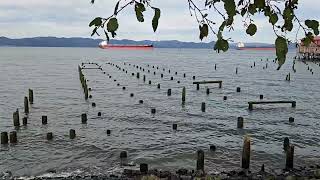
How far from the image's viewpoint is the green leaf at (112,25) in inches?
130

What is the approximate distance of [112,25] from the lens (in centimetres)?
330

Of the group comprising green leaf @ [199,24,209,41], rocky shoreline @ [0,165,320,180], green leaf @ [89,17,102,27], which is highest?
green leaf @ [89,17,102,27]

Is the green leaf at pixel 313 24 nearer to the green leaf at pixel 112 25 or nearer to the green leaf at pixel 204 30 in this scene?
the green leaf at pixel 204 30

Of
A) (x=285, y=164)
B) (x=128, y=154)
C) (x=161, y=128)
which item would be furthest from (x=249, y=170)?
(x=161, y=128)

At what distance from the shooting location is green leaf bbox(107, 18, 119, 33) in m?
3.30

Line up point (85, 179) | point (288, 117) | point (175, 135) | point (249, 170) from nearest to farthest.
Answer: point (85, 179)
point (249, 170)
point (175, 135)
point (288, 117)

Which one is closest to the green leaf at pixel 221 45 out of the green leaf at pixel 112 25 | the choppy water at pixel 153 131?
the green leaf at pixel 112 25

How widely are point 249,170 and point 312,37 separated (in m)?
17.8

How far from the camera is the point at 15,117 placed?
3078 cm

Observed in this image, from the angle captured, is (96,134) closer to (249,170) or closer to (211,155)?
(211,155)

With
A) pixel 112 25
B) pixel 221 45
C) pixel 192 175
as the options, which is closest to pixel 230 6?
pixel 221 45

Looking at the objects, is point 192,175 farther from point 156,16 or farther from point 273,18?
point 156,16

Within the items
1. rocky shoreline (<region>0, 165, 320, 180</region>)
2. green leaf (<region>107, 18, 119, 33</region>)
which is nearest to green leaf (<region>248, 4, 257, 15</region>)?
green leaf (<region>107, 18, 119, 33</region>)

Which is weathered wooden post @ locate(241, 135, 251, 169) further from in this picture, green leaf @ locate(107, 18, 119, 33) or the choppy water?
green leaf @ locate(107, 18, 119, 33)
